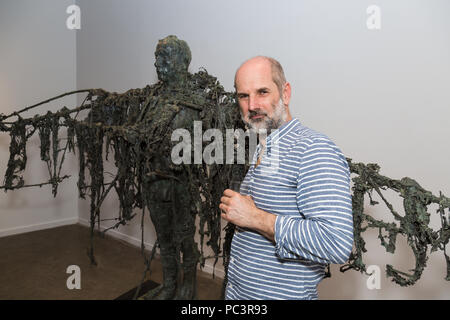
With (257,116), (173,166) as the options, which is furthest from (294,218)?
(173,166)

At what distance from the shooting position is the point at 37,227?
3.76 meters

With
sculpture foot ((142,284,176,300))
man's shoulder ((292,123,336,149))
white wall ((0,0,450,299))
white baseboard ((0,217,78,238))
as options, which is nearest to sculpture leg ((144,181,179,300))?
sculpture foot ((142,284,176,300))

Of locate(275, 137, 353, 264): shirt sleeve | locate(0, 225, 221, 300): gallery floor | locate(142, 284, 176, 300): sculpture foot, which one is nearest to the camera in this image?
locate(275, 137, 353, 264): shirt sleeve

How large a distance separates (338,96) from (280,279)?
1411 millimetres

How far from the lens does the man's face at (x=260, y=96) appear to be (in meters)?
0.99

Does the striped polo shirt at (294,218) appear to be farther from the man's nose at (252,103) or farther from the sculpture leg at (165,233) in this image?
the sculpture leg at (165,233)

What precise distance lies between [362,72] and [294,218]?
135cm

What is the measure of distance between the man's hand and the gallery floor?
1.56m

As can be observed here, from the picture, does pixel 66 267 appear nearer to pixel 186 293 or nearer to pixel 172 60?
pixel 186 293

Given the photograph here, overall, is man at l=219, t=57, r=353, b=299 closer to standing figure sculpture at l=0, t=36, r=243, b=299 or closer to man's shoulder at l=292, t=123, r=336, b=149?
man's shoulder at l=292, t=123, r=336, b=149

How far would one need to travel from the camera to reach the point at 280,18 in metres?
2.18

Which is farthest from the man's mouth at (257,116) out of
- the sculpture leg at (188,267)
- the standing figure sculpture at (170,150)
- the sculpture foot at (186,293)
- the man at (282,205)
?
the sculpture foot at (186,293)

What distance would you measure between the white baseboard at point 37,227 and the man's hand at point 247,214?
11.7ft

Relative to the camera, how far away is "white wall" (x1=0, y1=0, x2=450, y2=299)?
1.68 m
